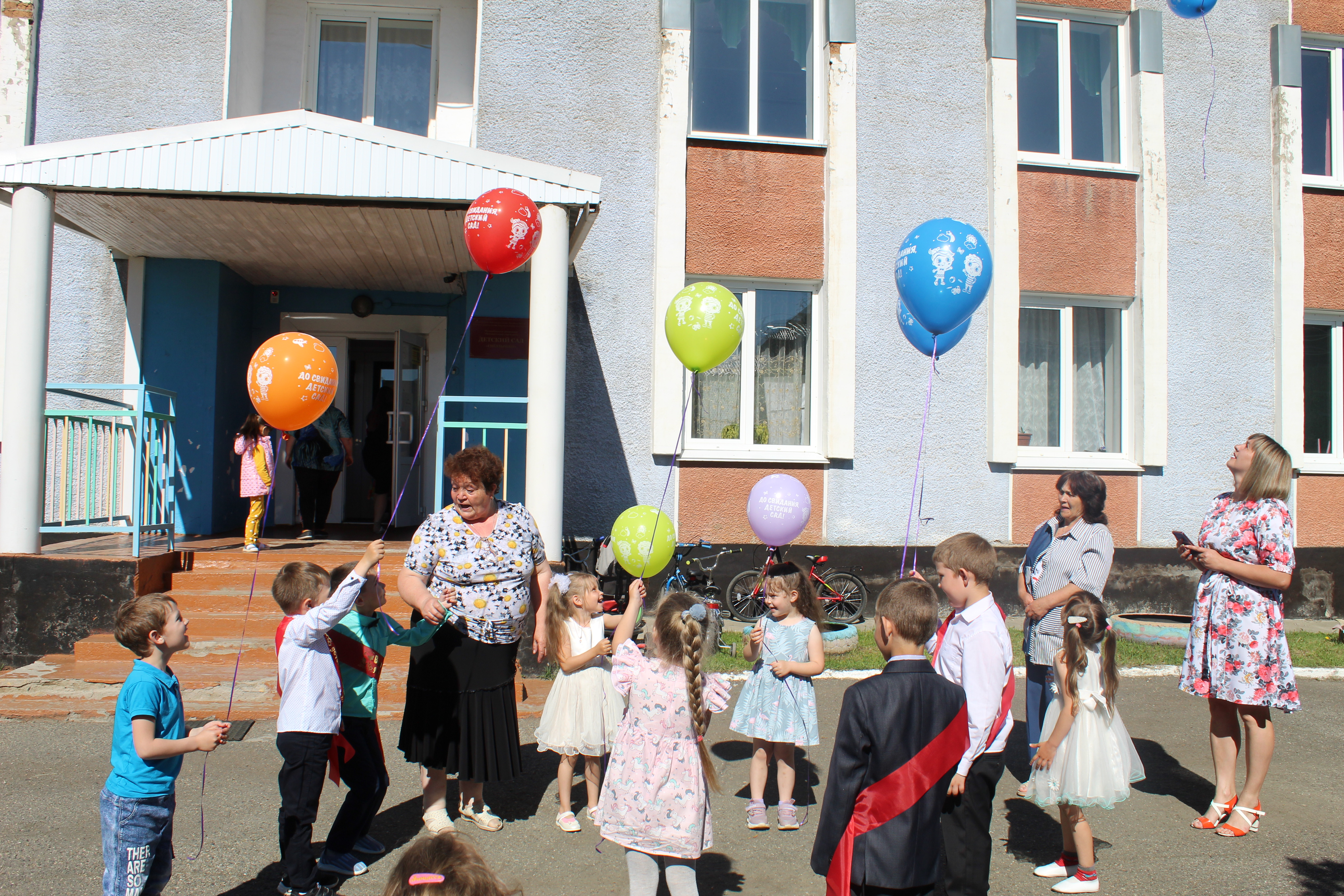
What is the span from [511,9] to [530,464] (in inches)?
191

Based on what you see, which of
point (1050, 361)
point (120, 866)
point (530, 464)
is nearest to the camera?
point (120, 866)

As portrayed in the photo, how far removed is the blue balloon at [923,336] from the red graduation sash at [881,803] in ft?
11.7

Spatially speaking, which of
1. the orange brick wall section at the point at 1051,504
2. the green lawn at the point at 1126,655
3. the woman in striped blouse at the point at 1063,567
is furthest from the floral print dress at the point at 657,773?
the orange brick wall section at the point at 1051,504

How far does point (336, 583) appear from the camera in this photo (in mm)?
3516

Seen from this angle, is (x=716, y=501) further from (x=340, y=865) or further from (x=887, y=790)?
(x=887, y=790)

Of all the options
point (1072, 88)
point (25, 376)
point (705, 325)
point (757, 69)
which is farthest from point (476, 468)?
point (1072, 88)

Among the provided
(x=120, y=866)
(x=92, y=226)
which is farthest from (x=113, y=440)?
(x=120, y=866)

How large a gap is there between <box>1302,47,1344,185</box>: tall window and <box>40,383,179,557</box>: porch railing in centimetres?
1227

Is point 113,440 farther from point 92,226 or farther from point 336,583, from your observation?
point 336,583

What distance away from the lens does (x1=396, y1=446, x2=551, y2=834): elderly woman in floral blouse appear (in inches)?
149

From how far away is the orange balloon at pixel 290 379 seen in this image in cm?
413

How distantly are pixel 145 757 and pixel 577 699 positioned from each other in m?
1.85

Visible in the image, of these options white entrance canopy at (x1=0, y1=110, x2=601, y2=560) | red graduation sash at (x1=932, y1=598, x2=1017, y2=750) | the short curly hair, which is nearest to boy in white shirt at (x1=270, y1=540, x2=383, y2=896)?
the short curly hair

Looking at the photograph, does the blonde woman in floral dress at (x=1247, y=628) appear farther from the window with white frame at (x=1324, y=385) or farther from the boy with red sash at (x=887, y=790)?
the window with white frame at (x=1324, y=385)
